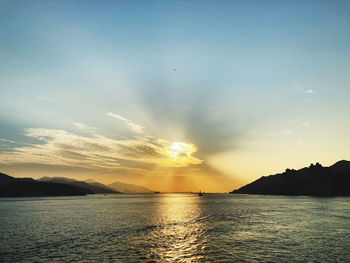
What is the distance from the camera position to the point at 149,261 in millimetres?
30844

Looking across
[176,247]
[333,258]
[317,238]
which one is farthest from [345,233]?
[176,247]

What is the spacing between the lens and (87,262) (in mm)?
29875

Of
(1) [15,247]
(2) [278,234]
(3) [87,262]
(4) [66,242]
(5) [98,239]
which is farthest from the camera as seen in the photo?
(2) [278,234]

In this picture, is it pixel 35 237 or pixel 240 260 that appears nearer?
pixel 240 260

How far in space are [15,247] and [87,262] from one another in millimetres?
18777

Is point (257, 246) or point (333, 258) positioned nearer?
point (333, 258)

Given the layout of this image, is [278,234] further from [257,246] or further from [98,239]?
[98,239]

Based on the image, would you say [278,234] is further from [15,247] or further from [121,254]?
[15,247]

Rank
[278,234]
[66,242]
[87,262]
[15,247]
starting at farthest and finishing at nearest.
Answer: [278,234]
[66,242]
[15,247]
[87,262]

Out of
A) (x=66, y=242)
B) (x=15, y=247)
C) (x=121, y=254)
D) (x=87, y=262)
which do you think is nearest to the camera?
(x=87, y=262)

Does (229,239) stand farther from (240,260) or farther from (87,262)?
(87,262)

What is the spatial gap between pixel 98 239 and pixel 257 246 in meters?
32.2

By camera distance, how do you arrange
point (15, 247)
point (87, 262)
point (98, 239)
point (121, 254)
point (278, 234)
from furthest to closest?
point (278, 234) → point (98, 239) → point (15, 247) → point (121, 254) → point (87, 262)

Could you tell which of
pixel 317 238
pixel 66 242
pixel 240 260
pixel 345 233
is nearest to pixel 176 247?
pixel 240 260
